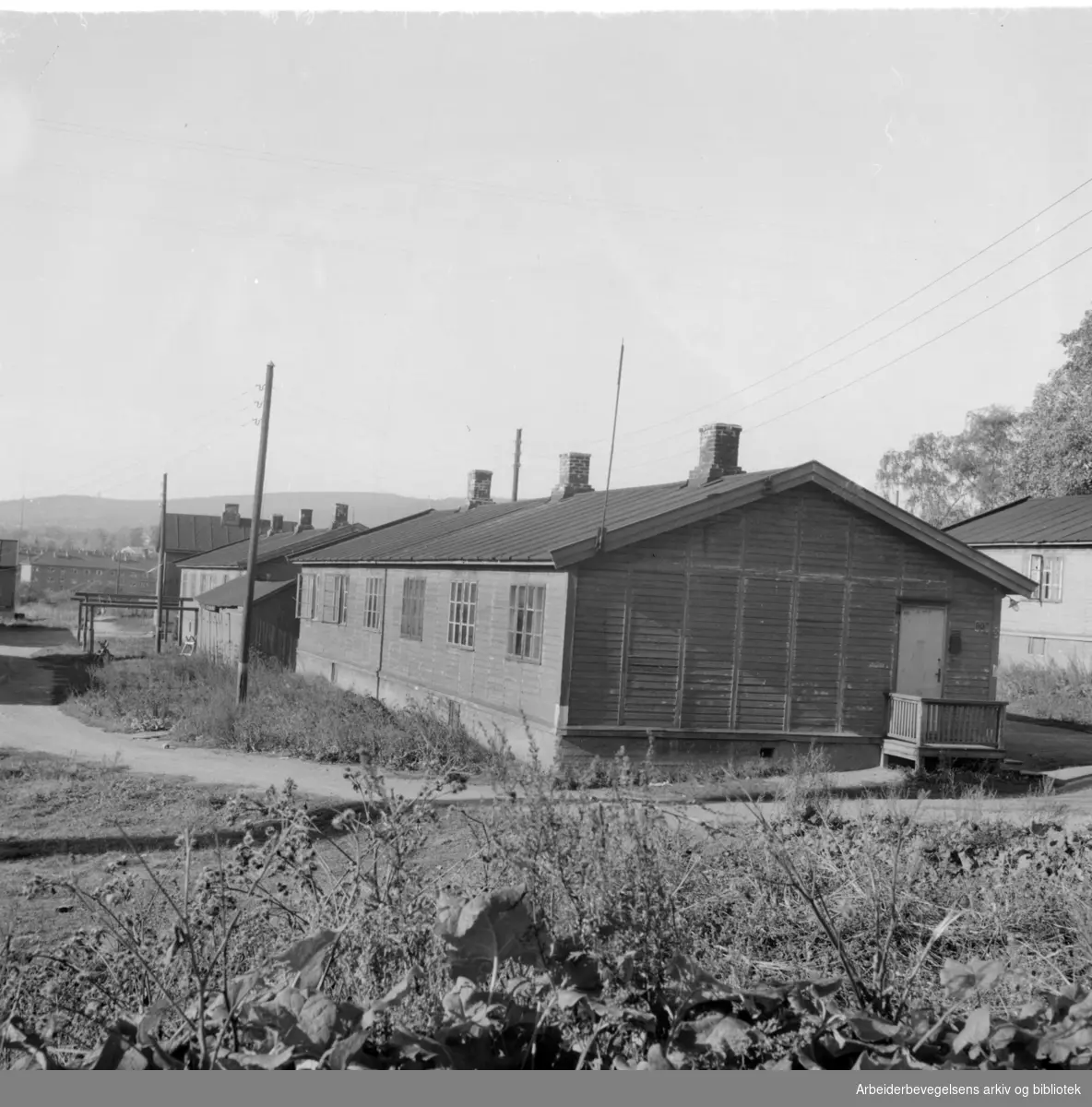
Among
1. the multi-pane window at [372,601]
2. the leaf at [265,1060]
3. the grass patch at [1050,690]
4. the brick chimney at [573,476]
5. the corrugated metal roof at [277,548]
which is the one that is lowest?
the grass patch at [1050,690]

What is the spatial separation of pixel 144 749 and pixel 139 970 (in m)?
15.2

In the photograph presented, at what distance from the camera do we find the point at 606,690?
16.9 m

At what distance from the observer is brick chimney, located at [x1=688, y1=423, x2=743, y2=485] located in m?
20.5

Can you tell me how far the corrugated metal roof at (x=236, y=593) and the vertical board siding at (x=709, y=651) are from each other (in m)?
20.0

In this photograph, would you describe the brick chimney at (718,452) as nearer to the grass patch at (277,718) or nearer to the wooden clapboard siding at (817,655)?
the wooden clapboard siding at (817,655)

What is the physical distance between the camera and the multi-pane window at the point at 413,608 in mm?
23016

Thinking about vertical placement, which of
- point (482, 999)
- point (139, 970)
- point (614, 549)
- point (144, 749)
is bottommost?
point (144, 749)

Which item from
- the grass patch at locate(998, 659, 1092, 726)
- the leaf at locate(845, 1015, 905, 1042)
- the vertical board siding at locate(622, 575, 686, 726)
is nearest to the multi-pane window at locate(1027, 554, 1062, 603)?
the grass patch at locate(998, 659, 1092, 726)

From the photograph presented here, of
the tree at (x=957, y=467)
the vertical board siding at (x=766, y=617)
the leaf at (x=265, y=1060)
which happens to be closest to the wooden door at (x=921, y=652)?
the vertical board siding at (x=766, y=617)

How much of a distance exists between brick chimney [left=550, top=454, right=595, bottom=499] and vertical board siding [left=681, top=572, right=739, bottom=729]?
30.2ft

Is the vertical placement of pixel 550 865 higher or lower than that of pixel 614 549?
lower

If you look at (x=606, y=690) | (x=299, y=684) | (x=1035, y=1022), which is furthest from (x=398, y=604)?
(x=1035, y=1022)
